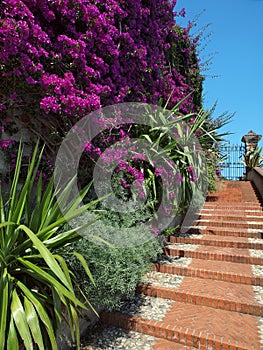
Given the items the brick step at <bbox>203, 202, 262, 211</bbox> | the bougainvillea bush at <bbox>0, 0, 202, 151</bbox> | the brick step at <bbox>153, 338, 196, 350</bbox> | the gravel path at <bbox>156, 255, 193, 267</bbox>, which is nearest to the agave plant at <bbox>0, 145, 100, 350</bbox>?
the brick step at <bbox>153, 338, 196, 350</bbox>

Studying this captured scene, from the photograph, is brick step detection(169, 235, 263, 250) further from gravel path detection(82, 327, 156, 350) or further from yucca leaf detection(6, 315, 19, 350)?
yucca leaf detection(6, 315, 19, 350)

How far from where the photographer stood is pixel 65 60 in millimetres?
3979

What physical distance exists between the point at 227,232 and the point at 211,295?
2.14 m

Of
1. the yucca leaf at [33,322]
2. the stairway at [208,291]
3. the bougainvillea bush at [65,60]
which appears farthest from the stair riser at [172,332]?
the bougainvillea bush at [65,60]

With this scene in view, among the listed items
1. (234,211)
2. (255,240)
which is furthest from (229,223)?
(234,211)

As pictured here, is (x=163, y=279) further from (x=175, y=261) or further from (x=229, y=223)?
(x=229, y=223)

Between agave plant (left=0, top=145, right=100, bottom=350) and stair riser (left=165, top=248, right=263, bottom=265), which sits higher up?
agave plant (left=0, top=145, right=100, bottom=350)

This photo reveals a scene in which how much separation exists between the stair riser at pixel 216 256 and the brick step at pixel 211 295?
0.62m

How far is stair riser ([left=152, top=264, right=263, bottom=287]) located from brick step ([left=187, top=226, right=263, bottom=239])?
1.56 m

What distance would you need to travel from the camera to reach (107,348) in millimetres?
2764

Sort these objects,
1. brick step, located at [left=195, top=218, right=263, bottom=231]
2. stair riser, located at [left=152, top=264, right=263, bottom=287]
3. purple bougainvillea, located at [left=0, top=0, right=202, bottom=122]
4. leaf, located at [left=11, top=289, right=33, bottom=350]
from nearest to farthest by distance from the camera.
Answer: leaf, located at [left=11, top=289, right=33, bottom=350] → purple bougainvillea, located at [left=0, top=0, right=202, bottom=122] → stair riser, located at [left=152, top=264, right=263, bottom=287] → brick step, located at [left=195, top=218, right=263, bottom=231]

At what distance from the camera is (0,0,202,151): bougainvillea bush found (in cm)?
344

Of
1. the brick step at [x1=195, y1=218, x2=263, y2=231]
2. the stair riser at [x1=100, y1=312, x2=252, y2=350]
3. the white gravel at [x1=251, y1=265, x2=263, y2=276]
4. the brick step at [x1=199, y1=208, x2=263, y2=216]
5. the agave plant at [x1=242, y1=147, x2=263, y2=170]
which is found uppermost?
the agave plant at [x1=242, y1=147, x2=263, y2=170]

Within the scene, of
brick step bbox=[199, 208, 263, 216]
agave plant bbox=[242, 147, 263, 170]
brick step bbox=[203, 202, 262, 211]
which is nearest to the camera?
Result: brick step bbox=[199, 208, 263, 216]
